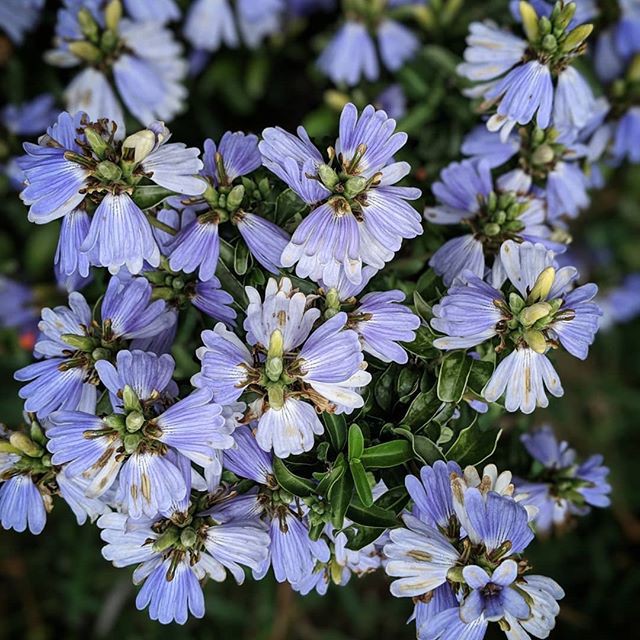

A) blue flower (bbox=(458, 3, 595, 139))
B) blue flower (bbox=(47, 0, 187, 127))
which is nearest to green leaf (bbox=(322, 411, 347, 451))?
blue flower (bbox=(458, 3, 595, 139))

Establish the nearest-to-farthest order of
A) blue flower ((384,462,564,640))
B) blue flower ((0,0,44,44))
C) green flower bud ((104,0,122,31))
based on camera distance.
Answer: blue flower ((384,462,564,640)) < green flower bud ((104,0,122,31)) < blue flower ((0,0,44,44))

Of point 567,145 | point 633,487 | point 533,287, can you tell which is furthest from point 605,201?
point 533,287

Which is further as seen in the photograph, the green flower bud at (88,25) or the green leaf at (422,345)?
the green flower bud at (88,25)

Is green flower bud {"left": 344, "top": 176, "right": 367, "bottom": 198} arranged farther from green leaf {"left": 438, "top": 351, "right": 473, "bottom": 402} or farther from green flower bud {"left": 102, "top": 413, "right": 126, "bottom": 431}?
green flower bud {"left": 102, "top": 413, "right": 126, "bottom": 431}

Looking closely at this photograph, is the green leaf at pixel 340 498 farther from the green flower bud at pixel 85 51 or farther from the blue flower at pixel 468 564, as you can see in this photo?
the green flower bud at pixel 85 51

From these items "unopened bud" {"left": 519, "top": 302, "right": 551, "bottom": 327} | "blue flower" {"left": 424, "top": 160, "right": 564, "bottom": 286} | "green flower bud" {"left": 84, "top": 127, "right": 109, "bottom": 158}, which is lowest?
"blue flower" {"left": 424, "top": 160, "right": 564, "bottom": 286}

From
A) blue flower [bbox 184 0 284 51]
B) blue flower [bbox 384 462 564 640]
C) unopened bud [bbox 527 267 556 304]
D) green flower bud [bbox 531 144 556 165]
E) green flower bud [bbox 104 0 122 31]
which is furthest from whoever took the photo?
blue flower [bbox 184 0 284 51]

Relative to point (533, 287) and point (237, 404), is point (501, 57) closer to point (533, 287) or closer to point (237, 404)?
point (533, 287)

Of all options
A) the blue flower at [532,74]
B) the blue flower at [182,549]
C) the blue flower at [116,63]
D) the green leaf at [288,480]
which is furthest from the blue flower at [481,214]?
the blue flower at [116,63]

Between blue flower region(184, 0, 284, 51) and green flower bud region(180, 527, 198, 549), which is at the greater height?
blue flower region(184, 0, 284, 51)
